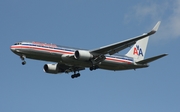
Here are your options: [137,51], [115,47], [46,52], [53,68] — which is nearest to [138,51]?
[137,51]

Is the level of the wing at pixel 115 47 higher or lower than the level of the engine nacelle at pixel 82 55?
higher

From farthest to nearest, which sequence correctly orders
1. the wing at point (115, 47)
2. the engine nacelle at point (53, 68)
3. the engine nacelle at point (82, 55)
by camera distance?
→ 1. the engine nacelle at point (53, 68)
2. the engine nacelle at point (82, 55)
3. the wing at point (115, 47)

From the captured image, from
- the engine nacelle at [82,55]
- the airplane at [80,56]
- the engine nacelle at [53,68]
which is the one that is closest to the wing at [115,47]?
the airplane at [80,56]

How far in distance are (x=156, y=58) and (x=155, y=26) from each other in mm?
5927

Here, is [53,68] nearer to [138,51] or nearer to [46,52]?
[46,52]

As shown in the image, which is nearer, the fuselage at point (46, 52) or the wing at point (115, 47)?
the fuselage at point (46, 52)

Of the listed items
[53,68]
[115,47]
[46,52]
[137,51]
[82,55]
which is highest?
[137,51]

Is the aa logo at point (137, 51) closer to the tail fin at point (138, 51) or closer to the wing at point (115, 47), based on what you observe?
the tail fin at point (138, 51)

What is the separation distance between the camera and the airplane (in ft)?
180

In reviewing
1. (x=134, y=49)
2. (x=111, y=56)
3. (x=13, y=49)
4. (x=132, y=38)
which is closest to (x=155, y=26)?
(x=132, y=38)

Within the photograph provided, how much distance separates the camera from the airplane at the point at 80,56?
54969mm

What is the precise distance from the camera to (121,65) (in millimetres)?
60812

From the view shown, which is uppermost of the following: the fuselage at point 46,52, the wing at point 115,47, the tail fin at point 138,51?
the tail fin at point 138,51

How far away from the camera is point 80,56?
5619cm
